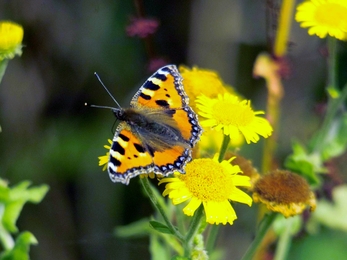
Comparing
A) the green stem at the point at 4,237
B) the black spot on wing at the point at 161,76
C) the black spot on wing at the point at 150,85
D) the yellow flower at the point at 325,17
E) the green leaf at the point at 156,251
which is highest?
the yellow flower at the point at 325,17

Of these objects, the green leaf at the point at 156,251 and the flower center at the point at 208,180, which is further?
the green leaf at the point at 156,251

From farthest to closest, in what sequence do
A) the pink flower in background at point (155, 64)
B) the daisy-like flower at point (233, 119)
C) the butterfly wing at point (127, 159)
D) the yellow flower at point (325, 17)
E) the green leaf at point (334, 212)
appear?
the green leaf at point (334, 212) → the pink flower in background at point (155, 64) → the yellow flower at point (325, 17) → the daisy-like flower at point (233, 119) → the butterfly wing at point (127, 159)

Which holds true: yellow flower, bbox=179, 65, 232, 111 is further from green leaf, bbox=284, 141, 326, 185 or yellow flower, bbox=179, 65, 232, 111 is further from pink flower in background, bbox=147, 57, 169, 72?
green leaf, bbox=284, 141, 326, 185

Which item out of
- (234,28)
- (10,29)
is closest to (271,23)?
(234,28)

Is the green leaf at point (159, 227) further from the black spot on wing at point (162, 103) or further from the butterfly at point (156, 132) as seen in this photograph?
the black spot on wing at point (162, 103)

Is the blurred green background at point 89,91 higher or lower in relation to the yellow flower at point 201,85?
lower

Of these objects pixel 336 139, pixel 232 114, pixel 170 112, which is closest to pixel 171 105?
pixel 170 112

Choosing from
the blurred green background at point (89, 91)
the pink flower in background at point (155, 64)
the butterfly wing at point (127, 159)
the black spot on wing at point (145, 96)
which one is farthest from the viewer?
the blurred green background at point (89, 91)

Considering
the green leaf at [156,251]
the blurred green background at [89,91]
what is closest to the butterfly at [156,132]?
the green leaf at [156,251]
